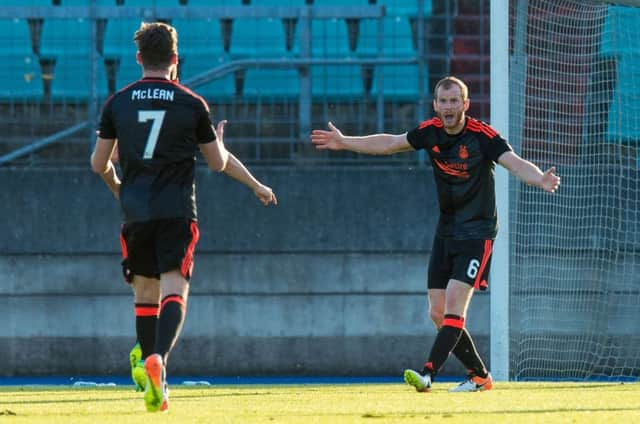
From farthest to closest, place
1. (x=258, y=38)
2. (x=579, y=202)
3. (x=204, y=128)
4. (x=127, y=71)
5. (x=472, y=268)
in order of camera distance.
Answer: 1. (x=258, y=38)
2. (x=127, y=71)
3. (x=579, y=202)
4. (x=472, y=268)
5. (x=204, y=128)

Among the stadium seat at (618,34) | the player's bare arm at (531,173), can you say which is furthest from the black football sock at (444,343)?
the stadium seat at (618,34)

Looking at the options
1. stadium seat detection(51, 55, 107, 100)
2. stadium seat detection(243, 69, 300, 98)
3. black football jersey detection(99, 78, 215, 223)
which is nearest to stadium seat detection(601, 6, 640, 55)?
stadium seat detection(243, 69, 300, 98)

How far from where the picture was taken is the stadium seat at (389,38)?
543 inches

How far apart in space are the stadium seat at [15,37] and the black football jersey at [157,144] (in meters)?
8.22

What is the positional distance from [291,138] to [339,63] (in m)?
0.87

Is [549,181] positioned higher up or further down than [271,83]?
further down

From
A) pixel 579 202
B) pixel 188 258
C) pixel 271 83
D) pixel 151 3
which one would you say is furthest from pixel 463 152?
pixel 151 3

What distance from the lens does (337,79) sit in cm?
1341

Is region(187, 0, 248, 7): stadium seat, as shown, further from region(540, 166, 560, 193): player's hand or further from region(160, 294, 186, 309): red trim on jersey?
region(160, 294, 186, 309): red trim on jersey

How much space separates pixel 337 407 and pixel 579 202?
7.38 m

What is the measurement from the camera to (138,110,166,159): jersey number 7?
598 centimetres

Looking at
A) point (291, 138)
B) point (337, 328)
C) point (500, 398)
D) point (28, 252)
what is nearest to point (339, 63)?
point (291, 138)

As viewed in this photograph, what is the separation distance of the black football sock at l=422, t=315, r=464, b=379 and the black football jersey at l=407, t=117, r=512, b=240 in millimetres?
496

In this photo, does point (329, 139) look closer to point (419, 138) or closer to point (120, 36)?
point (419, 138)
